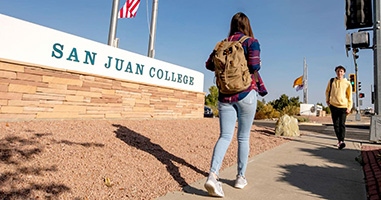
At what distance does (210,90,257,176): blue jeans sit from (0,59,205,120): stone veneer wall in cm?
413

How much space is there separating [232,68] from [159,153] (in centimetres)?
202

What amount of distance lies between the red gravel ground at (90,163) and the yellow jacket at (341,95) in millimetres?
2461

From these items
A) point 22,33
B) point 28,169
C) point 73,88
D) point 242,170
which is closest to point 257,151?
point 242,170

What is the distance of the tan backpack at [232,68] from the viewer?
2.22 metres

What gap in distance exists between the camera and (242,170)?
8.06ft

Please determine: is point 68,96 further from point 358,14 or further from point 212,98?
point 212,98

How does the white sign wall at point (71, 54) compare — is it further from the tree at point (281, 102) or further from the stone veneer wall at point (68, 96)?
the tree at point (281, 102)

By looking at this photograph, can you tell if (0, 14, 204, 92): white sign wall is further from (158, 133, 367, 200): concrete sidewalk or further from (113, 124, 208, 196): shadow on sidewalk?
(158, 133, 367, 200): concrete sidewalk

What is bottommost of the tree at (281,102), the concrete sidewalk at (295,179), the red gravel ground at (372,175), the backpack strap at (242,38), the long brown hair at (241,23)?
the concrete sidewalk at (295,179)

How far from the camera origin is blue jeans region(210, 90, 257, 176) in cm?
228

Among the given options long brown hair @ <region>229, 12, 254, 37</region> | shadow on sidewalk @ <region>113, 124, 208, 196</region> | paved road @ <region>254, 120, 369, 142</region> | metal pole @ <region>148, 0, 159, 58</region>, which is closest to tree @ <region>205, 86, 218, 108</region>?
paved road @ <region>254, 120, 369, 142</region>

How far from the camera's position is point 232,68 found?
222 cm

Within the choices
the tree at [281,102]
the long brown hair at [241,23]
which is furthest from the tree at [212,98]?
the long brown hair at [241,23]

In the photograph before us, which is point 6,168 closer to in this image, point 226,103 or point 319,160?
point 226,103
